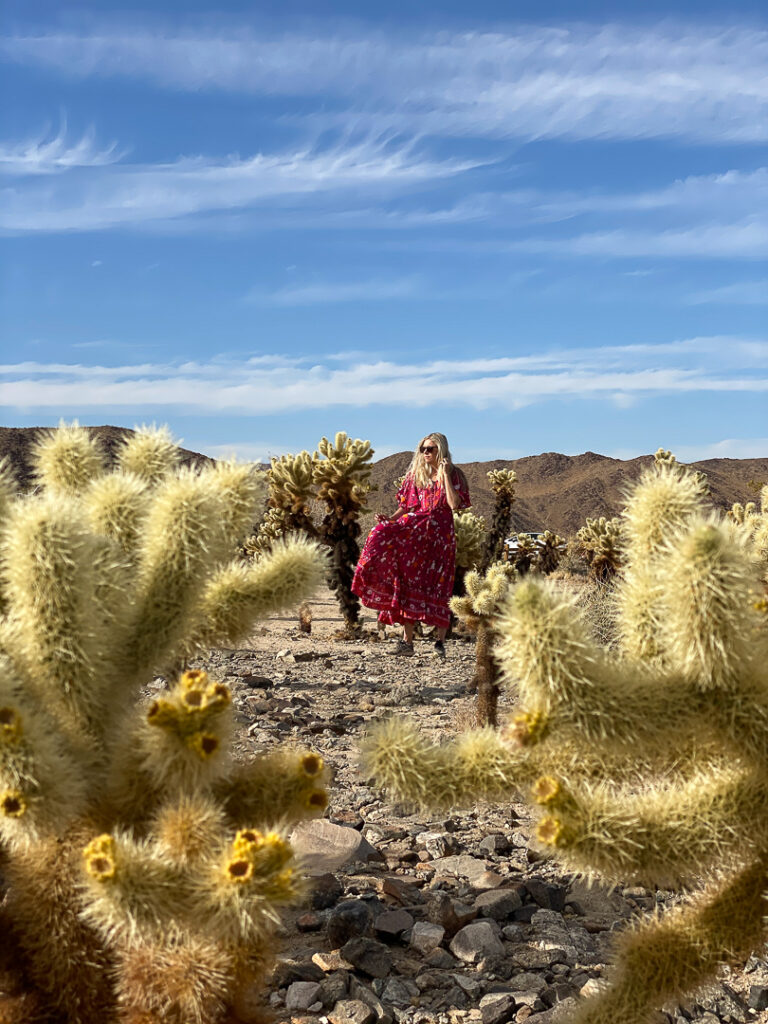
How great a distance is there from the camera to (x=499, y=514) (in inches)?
632

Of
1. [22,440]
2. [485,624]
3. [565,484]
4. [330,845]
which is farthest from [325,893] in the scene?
[565,484]

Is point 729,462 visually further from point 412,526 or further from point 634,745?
point 634,745

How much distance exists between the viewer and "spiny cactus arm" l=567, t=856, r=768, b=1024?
2.84 meters

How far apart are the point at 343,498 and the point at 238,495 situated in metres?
9.13

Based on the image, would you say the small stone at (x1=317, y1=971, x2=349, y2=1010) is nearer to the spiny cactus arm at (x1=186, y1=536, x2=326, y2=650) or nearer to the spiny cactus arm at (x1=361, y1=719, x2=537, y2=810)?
the spiny cactus arm at (x1=361, y1=719, x2=537, y2=810)

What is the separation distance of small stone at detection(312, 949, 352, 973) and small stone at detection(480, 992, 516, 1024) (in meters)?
0.54

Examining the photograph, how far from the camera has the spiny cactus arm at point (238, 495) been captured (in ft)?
10.7

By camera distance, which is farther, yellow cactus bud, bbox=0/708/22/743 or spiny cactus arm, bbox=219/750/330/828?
spiny cactus arm, bbox=219/750/330/828

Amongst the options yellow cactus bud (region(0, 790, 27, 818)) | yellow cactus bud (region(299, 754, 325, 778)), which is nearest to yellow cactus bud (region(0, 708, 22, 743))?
yellow cactus bud (region(0, 790, 27, 818))

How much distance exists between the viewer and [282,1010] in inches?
137

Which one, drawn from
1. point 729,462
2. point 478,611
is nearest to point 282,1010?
point 478,611

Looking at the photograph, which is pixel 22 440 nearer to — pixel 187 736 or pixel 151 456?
pixel 151 456

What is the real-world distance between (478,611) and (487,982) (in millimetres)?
3795

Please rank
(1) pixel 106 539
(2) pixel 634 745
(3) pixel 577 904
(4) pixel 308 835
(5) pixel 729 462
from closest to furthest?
(2) pixel 634 745 → (1) pixel 106 539 → (3) pixel 577 904 → (4) pixel 308 835 → (5) pixel 729 462
